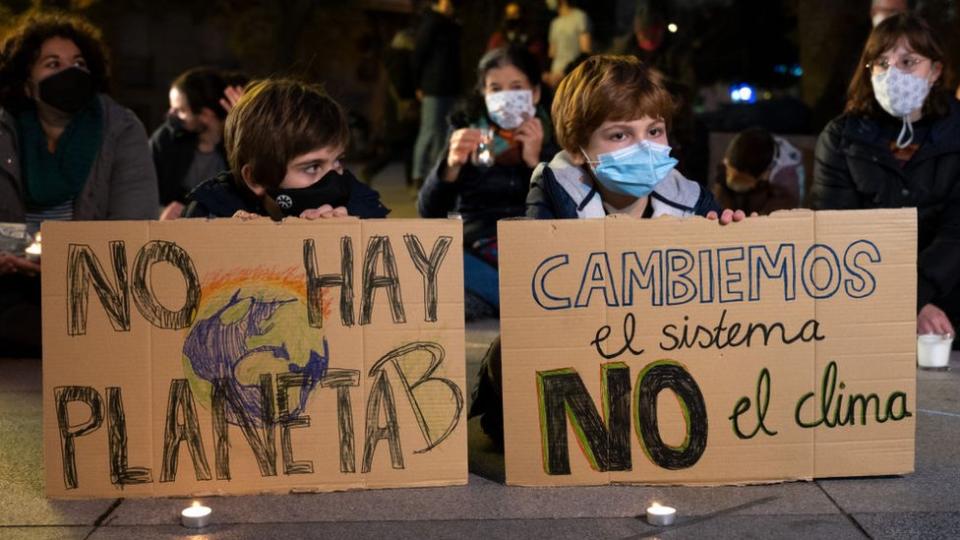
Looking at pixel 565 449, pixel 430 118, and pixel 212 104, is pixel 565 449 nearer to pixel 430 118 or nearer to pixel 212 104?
pixel 212 104

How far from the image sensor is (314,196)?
4.18 m

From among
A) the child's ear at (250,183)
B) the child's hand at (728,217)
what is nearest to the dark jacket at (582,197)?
the child's hand at (728,217)

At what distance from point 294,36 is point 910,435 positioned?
9.22m

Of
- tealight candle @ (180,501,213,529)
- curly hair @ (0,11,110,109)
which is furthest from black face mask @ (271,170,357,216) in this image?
curly hair @ (0,11,110,109)

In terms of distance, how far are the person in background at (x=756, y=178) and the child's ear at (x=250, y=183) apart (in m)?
4.01

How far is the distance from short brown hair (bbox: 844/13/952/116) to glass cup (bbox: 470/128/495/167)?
1.57 meters

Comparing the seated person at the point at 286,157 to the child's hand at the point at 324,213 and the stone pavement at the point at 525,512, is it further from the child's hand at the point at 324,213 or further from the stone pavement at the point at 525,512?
the stone pavement at the point at 525,512

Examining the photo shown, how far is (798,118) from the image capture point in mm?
10523

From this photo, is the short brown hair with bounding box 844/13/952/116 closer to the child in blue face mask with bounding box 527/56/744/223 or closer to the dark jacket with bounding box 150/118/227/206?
the child in blue face mask with bounding box 527/56/744/223

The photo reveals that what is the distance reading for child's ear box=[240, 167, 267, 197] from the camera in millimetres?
4242

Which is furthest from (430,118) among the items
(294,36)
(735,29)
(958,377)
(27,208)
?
(735,29)

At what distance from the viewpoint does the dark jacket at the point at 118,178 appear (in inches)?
232

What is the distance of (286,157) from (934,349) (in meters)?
2.76

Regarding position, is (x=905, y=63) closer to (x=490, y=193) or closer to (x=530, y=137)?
(x=530, y=137)
